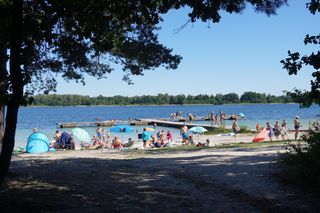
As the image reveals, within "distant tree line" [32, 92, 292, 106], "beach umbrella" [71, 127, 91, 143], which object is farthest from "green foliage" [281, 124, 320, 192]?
"distant tree line" [32, 92, 292, 106]

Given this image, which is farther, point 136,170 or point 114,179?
point 136,170

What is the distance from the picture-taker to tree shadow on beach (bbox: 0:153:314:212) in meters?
7.13

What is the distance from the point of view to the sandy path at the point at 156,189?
710cm

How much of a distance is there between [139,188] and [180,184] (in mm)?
949

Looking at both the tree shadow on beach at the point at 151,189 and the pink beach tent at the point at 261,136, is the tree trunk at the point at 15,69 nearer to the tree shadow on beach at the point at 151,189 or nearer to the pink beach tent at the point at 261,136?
the tree shadow on beach at the point at 151,189

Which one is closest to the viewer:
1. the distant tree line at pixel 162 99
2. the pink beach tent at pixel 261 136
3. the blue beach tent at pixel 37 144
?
the blue beach tent at pixel 37 144

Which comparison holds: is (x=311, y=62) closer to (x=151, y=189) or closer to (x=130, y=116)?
(x=151, y=189)

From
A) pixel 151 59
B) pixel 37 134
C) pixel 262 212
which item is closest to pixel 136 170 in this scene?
pixel 151 59

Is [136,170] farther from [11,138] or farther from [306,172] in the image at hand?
[11,138]

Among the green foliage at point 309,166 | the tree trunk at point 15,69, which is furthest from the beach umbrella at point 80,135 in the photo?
the tree trunk at point 15,69

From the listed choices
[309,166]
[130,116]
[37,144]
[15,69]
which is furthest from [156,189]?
[130,116]

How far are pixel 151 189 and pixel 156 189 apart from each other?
0.10m

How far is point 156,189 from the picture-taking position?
868 centimetres

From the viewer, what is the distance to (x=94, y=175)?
10.8 metres
